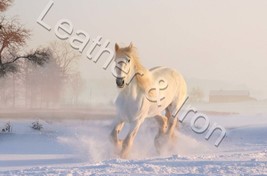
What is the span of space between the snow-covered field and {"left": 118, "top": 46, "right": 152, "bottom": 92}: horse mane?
1.35 meters

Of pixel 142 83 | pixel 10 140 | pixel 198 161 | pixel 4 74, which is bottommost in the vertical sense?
pixel 10 140

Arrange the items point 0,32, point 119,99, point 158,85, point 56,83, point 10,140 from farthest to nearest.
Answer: point 56,83 → point 0,32 → point 10,140 → point 158,85 → point 119,99

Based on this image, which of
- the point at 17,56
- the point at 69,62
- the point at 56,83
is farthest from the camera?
the point at 56,83

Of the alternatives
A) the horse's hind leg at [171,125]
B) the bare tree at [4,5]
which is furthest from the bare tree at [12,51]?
the horse's hind leg at [171,125]

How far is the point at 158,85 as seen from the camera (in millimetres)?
9008

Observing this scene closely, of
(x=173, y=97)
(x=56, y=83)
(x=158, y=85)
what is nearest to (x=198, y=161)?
(x=158, y=85)

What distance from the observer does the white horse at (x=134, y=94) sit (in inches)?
301

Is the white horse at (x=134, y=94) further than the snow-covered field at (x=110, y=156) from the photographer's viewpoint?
Yes

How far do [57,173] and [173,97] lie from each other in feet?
14.8

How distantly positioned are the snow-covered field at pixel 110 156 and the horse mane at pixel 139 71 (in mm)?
1347

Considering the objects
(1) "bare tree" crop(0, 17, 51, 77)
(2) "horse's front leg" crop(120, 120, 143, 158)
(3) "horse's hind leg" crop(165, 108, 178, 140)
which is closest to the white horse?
(2) "horse's front leg" crop(120, 120, 143, 158)

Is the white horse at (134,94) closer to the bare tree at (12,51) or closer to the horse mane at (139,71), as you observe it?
the horse mane at (139,71)

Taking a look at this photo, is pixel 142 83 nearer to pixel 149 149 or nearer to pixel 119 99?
pixel 119 99

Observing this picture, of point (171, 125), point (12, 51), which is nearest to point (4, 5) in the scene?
point (12, 51)
